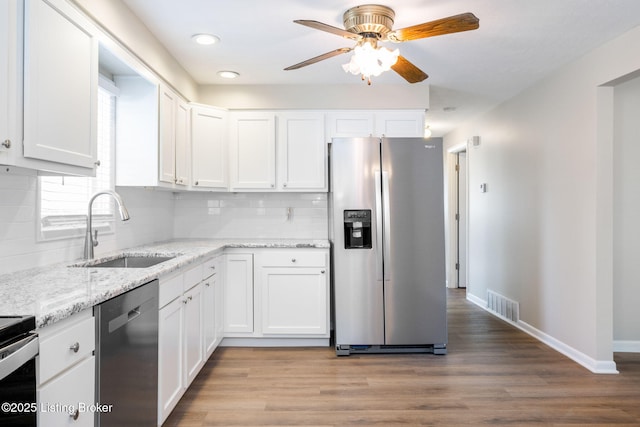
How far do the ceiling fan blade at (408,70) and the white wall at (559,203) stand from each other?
140 cm

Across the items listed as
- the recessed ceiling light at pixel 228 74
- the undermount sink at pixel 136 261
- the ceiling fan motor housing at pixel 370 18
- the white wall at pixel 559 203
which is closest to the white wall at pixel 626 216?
the white wall at pixel 559 203

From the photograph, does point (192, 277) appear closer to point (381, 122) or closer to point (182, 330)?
point (182, 330)

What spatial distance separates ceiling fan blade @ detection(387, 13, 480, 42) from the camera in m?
1.88

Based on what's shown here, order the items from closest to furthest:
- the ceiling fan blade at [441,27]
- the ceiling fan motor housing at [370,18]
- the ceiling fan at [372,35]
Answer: the ceiling fan blade at [441,27] → the ceiling fan at [372,35] → the ceiling fan motor housing at [370,18]

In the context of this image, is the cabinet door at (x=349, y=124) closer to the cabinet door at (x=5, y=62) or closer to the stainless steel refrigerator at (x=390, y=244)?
the stainless steel refrigerator at (x=390, y=244)

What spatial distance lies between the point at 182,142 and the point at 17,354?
250 cm

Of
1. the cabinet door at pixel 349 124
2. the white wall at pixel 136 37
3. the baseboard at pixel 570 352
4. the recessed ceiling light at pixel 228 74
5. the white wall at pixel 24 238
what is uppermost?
the recessed ceiling light at pixel 228 74

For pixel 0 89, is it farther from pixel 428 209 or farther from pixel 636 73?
pixel 636 73

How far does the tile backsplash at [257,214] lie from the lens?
12.9 ft

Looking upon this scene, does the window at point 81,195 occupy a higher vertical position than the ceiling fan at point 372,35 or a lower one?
lower

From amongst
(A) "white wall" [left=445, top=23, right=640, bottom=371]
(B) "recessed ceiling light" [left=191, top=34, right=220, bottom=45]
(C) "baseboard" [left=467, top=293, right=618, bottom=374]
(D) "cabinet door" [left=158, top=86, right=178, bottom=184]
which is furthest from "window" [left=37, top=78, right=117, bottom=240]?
(C) "baseboard" [left=467, top=293, right=618, bottom=374]

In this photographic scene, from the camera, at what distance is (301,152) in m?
3.72

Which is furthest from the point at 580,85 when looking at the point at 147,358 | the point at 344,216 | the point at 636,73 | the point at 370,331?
the point at 147,358

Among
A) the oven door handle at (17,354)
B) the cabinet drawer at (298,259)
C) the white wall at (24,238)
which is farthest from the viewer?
the cabinet drawer at (298,259)
